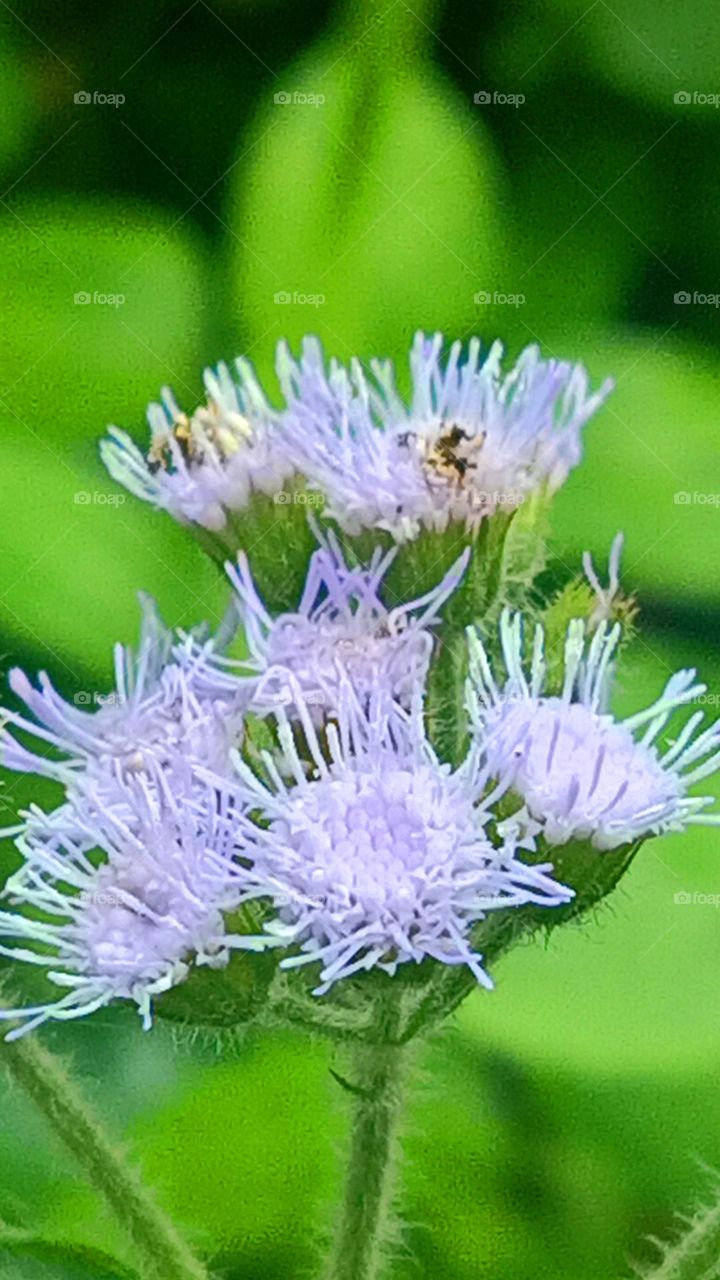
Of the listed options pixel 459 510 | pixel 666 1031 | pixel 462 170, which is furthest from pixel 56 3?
pixel 666 1031

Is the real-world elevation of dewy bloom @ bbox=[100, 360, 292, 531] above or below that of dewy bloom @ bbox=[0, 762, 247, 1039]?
above

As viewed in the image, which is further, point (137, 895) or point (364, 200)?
point (364, 200)

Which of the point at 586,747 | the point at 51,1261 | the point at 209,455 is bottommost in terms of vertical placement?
the point at 51,1261

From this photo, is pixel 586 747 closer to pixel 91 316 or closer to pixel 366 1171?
pixel 366 1171

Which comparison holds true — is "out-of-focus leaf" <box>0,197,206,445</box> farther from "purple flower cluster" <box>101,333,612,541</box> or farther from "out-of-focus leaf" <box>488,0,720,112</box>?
"out-of-focus leaf" <box>488,0,720,112</box>

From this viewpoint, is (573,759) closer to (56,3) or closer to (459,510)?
(459,510)

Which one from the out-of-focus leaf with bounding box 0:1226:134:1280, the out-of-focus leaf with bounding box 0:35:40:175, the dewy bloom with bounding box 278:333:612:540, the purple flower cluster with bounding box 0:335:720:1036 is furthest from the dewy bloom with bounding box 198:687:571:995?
the out-of-focus leaf with bounding box 0:35:40:175

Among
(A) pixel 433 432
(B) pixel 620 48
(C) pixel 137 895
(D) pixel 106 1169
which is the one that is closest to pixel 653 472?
(A) pixel 433 432
